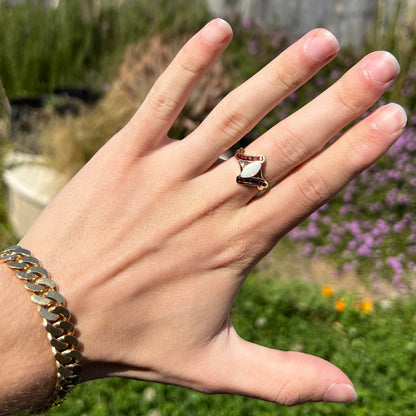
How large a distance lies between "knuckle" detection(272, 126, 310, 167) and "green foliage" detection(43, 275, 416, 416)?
183 centimetres

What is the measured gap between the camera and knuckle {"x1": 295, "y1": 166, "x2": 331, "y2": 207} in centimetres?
139

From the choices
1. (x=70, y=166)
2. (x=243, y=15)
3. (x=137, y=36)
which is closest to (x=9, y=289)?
(x=70, y=166)

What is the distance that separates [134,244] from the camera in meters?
1.46

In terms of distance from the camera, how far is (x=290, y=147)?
140 centimetres

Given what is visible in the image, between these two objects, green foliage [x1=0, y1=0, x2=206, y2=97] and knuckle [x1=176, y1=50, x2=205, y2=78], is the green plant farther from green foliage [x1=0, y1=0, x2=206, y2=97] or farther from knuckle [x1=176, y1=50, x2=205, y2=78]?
knuckle [x1=176, y1=50, x2=205, y2=78]

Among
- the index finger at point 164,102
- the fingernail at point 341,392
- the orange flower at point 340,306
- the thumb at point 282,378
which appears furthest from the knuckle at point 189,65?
the orange flower at point 340,306

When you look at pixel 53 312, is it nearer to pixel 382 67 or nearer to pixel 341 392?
pixel 341 392

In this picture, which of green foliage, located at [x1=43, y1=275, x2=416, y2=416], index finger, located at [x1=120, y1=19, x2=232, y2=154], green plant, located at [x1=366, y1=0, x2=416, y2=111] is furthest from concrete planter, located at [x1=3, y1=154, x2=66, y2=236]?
green plant, located at [x1=366, y1=0, x2=416, y2=111]

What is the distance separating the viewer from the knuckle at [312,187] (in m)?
1.39

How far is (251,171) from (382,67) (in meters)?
0.43

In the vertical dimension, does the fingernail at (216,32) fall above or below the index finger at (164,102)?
above

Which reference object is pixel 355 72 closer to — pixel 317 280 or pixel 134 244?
pixel 134 244

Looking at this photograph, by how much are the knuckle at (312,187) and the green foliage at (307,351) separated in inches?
69.3

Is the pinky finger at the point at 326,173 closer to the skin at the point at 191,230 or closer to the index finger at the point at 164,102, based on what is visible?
the skin at the point at 191,230
